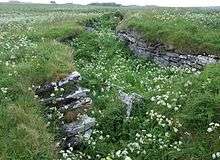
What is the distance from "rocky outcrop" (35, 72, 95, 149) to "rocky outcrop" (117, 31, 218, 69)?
7453 millimetres

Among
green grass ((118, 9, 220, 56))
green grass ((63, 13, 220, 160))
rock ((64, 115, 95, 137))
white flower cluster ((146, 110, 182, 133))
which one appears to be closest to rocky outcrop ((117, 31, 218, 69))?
green grass ((118, 9, 220, 56))

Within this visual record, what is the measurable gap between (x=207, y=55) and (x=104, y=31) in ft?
38.6

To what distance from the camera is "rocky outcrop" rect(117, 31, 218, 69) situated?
920 inches

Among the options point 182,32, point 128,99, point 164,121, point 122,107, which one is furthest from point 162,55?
point 164,121

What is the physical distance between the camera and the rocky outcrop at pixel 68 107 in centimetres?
1592

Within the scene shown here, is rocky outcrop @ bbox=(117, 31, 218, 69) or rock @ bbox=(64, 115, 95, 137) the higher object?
rock @ bbox=(64, 115, 95, 137)

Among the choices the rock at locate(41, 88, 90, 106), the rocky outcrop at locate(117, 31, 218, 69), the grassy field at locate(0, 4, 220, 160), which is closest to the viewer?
the grassy field at locate(0, 4, 220, 160)

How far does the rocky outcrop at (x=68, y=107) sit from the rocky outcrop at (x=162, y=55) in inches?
293

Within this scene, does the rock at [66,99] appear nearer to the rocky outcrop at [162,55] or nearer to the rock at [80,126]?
the rock at [80,126]

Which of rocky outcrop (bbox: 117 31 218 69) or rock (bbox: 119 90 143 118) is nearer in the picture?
rock (bbox: 119 90 143 118)

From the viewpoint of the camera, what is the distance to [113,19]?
39.9 meters

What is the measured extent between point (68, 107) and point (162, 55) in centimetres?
1006

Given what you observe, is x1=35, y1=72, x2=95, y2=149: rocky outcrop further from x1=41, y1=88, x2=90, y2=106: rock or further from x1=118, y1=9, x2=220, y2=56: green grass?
x1=118, y1=9, x2=220, y2=56: green grass

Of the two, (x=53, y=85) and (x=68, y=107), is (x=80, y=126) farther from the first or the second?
(x=53, y=85)
